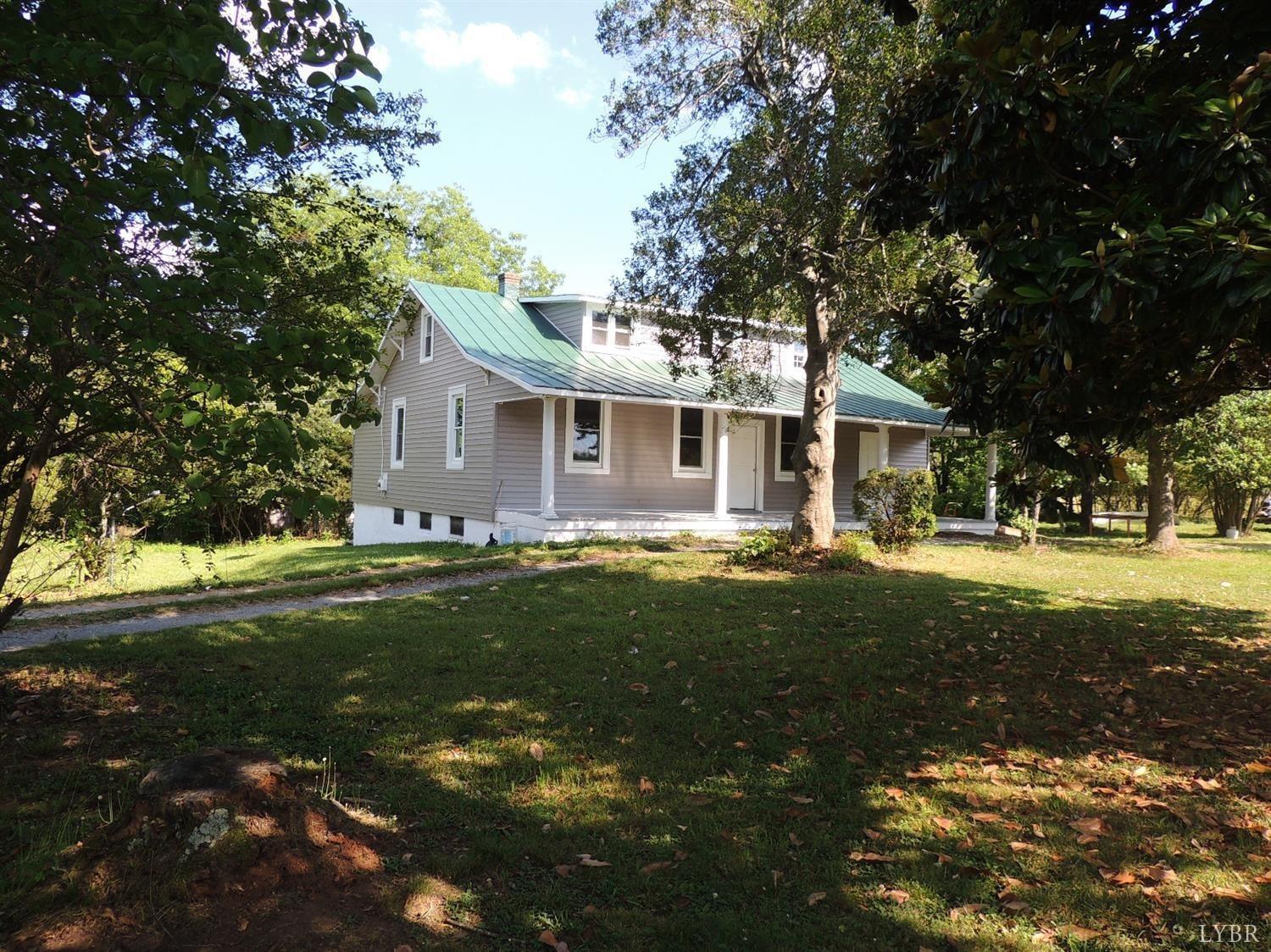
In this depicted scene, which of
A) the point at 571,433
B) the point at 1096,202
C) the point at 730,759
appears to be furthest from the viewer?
the point at 571,433

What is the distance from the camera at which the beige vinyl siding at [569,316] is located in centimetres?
1925

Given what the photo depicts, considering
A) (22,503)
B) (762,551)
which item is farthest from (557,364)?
(22,503)

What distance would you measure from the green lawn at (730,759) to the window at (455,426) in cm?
1000

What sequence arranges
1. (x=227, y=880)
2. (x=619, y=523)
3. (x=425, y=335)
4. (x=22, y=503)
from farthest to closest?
1. (x=425, y=335)
2. (x=619, y=523)
3. (x=22, y=503)
4. (x=227, y=880)

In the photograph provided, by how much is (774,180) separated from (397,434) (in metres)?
14.4

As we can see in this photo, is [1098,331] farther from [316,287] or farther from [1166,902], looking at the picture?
[316,287]

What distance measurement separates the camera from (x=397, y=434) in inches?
859

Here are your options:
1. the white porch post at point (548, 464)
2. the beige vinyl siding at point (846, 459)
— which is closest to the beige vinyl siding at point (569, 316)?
the white porch post at point (548, 464)

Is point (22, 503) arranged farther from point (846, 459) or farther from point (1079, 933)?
point (846, 459)

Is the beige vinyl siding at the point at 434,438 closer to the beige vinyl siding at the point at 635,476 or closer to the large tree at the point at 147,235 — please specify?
the beige vinyl siding at the point at 635,476

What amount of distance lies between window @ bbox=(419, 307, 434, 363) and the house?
46 mm

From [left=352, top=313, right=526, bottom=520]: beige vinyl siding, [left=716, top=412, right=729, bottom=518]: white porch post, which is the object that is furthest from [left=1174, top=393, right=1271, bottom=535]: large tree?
[left=352, top=313, right=526, bottom=520]: beige vinyl siding

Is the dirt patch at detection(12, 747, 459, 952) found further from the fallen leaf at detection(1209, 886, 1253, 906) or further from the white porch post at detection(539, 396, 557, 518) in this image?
the white porch post at detection(539, 396, 557, 518)

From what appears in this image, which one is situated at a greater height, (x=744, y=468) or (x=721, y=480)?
(x=744, y=468)
